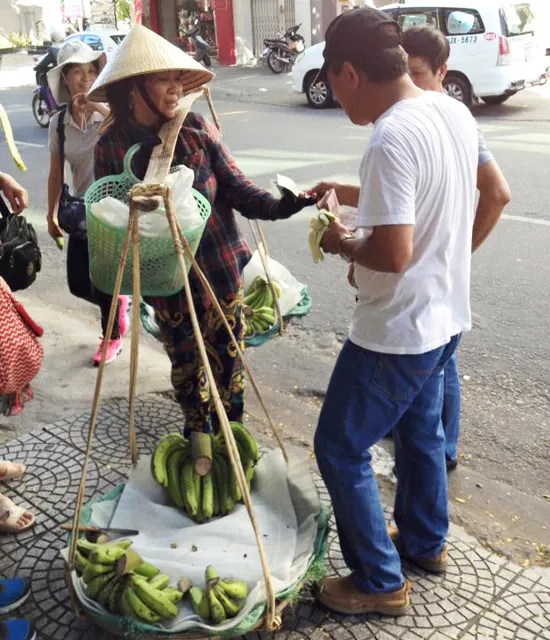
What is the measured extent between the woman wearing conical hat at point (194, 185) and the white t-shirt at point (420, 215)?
651mm

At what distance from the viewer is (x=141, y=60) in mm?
2473

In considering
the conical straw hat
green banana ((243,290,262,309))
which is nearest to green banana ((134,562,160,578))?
the conical straw hat

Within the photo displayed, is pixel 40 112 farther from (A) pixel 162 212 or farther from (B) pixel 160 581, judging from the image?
(B) pixel 160 581

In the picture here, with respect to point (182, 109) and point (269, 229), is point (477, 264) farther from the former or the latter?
point (182, 109)

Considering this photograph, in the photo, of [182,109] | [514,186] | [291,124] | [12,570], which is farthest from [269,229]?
[291,124]

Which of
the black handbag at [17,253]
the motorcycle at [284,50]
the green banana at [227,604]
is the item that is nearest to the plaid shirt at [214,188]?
the black handbag at [17,253]

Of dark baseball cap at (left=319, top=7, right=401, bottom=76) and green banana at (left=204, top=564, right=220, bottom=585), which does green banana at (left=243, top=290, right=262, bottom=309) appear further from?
dark baseball cap at (left=319, top=7, right=401, bottom=76)

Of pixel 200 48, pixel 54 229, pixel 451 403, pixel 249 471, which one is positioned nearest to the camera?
pixel 249 471

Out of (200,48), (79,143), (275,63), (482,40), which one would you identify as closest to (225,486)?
(79,143)

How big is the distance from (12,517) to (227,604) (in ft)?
3.65

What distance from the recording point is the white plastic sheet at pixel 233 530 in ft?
7.47

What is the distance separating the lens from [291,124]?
11219mm

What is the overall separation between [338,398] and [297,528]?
590 mm

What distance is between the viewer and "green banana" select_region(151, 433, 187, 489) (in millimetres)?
2617
